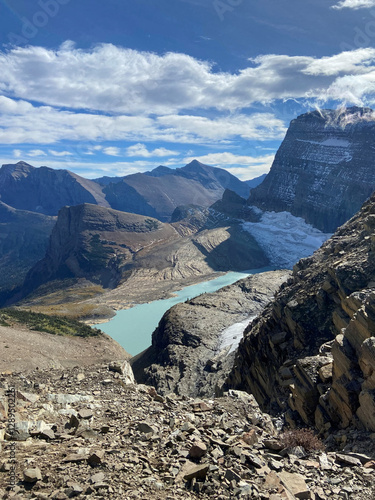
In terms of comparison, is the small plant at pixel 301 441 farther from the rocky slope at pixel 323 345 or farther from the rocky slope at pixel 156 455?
the rocky slope at pixel 323 345

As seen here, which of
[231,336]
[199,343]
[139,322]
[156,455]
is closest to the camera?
[156,455]

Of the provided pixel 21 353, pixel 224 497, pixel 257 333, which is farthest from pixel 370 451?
pixel 21 353

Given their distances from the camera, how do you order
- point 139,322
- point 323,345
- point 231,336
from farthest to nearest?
1. point 139,322
2. point 231,336
3. point 323,345

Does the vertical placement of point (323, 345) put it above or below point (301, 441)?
above

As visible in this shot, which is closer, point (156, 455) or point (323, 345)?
point (156, 455)

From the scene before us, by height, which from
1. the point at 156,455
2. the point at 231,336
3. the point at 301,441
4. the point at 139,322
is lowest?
the point at 139,322

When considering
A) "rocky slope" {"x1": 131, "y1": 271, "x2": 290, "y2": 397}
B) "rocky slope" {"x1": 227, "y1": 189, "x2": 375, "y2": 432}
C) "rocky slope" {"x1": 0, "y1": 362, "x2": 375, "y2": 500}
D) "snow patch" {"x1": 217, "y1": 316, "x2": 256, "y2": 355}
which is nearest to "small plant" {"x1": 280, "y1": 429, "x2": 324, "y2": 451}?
"rocky slope" {"x1": 0, "y1": 362, "x2": 375, "y2": 500}

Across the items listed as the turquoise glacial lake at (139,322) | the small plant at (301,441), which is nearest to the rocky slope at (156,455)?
the small plant at (301,441)

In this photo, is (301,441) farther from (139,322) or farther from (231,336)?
(139,322)

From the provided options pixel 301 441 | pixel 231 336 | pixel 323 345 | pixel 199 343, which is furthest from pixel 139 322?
pixel 301 441
